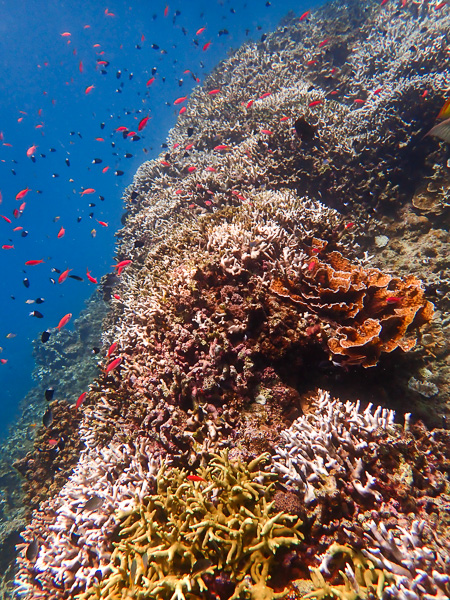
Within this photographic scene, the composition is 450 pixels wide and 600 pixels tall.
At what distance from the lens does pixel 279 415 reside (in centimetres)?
335

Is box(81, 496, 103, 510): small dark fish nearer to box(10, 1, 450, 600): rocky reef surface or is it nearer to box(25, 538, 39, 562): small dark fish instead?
box(10, 1, 450, 600): rocky reef surface

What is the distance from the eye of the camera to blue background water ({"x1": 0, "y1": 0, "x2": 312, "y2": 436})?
178ft

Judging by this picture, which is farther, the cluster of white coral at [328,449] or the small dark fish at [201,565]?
the cluster of white coral at [328,449]

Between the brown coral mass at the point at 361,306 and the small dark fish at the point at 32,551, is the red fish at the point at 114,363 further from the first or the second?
the brown coral mass at the point at 361,306

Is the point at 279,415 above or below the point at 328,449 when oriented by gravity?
above

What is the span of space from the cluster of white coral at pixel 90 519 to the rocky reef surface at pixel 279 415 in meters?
0.03

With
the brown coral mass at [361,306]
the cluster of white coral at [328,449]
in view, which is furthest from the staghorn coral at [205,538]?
the brown coral mass at [361,306]

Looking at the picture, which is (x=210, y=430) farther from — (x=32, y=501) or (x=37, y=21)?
(x=37, y=21)

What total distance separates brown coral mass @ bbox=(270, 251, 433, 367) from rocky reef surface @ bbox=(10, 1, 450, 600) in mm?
24

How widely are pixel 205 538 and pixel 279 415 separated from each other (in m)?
1.41

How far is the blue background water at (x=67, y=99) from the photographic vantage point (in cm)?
5425

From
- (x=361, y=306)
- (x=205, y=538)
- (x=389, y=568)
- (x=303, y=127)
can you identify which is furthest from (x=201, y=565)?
(x=303, y=127)

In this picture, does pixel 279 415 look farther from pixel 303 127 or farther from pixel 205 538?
pixel 303 127

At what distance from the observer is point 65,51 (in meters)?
68.6
